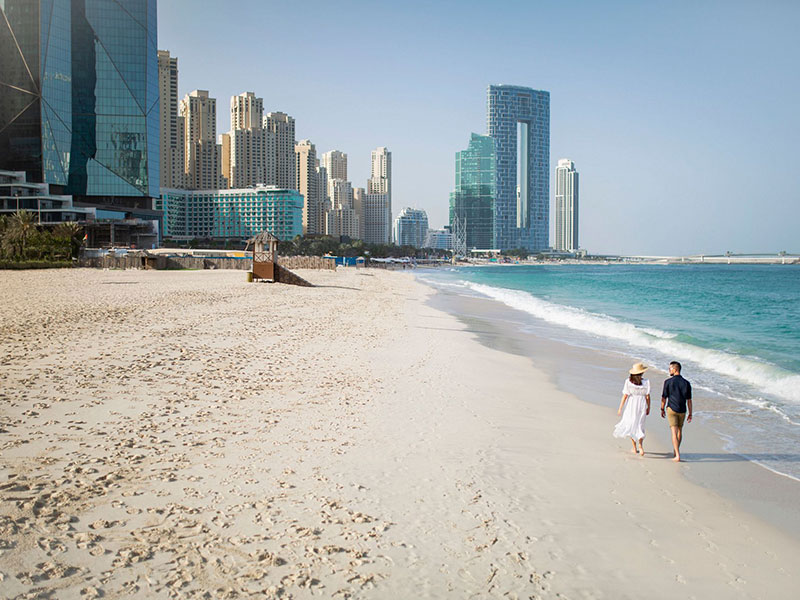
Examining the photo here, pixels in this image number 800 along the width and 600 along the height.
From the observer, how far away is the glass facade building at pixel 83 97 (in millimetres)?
108062

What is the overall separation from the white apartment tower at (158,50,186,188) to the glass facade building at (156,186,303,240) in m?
27.5

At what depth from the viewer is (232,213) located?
551 ft

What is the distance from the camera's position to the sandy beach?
4164mm

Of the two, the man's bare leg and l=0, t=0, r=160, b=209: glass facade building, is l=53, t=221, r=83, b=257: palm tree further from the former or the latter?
the man's bare leg

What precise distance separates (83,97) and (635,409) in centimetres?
13285

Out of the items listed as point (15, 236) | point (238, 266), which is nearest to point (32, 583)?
point (15, 236)

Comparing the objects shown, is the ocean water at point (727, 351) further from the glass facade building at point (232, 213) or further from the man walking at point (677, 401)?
the glass facade building at point (232, 213)

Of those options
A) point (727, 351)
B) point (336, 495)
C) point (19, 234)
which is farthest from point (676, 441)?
point (19, 234)

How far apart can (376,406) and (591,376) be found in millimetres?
6142

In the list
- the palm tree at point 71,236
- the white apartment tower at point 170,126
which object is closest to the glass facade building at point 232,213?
the white apartment tower at point 170,126

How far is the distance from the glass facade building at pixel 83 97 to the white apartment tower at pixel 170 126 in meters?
72.2

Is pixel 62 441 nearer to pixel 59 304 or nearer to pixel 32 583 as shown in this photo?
pixel 32 583

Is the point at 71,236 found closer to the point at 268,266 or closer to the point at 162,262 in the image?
the point at 162,262

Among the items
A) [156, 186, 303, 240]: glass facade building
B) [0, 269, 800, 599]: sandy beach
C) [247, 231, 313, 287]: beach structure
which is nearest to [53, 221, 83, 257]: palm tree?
[247, 231, 313, 287]: beach structure
